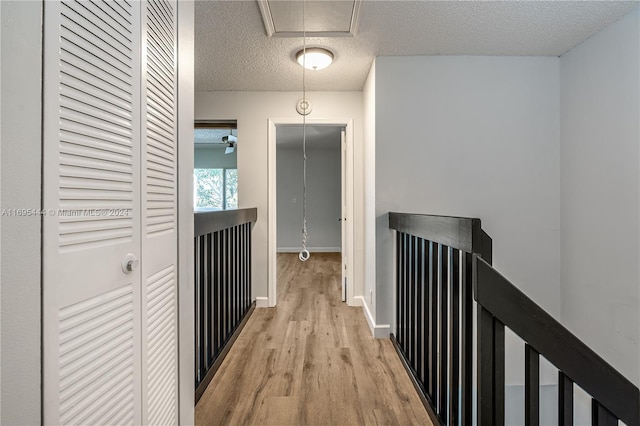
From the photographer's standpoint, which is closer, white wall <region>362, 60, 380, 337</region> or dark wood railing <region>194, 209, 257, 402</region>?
dark wood railing <region>194, 209, 257, 402</region>

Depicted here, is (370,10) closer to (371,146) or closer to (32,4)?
(371,146)

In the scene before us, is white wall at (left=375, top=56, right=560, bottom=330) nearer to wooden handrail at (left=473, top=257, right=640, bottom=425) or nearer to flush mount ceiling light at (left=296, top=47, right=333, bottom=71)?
flush mount ceiling light at (left=296, top=47, right=333, bottom=71)

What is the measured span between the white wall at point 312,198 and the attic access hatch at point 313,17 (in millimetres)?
5186

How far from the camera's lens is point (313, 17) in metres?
2.07

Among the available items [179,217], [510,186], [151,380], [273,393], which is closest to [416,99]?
[510,186]

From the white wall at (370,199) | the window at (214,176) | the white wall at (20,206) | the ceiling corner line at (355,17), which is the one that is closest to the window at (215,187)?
the window at (214,176)

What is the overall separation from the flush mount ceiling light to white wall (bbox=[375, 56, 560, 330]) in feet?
1.37

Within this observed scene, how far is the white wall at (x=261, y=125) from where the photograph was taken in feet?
11.0

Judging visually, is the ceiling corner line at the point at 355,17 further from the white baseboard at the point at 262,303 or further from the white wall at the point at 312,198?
the white wall at the point at 312,198

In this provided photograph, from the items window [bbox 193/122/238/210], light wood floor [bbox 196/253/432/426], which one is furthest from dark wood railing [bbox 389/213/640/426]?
window [bbox 193/122/238/210]

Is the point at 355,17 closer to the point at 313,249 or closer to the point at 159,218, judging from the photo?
the point at 159,218

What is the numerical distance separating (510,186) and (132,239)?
8.77 feet

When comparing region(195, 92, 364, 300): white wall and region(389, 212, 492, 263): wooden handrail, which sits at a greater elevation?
region(195, 92, 364, 300): white wall

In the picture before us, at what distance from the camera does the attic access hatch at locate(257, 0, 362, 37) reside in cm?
194
